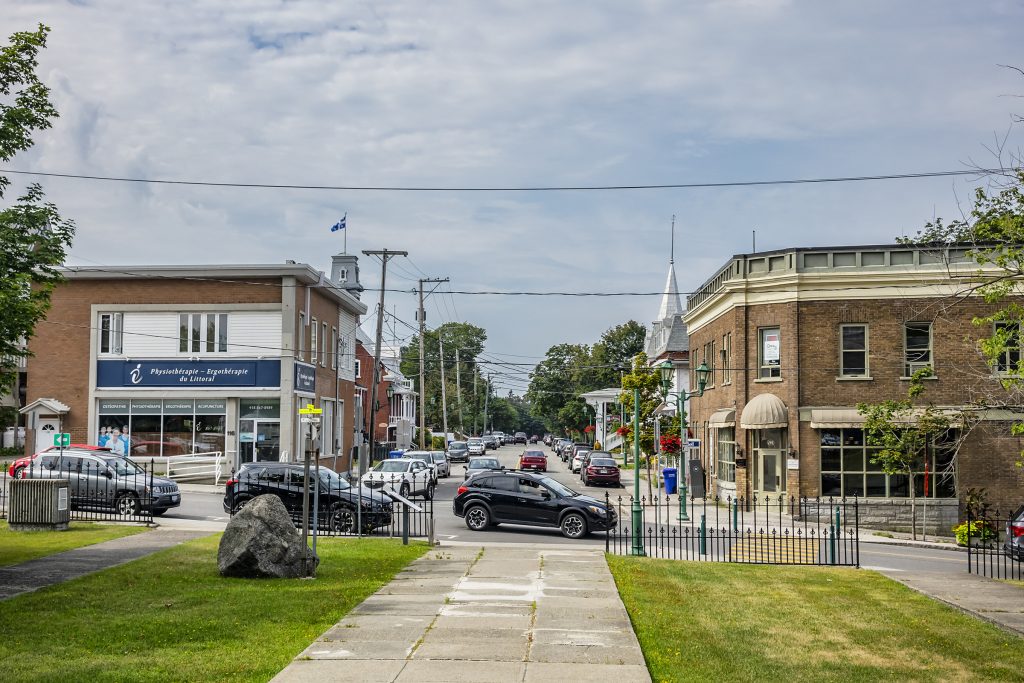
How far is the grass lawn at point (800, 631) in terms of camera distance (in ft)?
36.4

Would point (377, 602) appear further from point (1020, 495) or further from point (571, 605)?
point (1020, 495)

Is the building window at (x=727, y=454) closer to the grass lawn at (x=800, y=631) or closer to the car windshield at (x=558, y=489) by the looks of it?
the car windshield at (x=558, y=489)

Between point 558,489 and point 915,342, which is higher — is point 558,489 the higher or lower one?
the lower one

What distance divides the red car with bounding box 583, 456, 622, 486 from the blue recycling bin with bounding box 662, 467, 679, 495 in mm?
6025

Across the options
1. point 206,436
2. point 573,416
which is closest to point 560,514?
point 206,436

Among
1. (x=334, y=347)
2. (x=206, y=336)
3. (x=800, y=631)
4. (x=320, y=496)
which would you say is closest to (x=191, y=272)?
(x=206, y=336)

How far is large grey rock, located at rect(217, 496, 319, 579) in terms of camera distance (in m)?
15.9

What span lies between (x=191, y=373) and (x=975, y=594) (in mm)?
32079

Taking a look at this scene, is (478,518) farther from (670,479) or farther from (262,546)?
(670,479)

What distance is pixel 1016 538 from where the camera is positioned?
22516 mm

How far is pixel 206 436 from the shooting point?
4191 centimetres

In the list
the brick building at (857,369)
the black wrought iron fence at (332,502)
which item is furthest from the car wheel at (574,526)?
the brick building at (857,369)

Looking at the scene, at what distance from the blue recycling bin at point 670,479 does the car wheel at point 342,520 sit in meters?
21.1

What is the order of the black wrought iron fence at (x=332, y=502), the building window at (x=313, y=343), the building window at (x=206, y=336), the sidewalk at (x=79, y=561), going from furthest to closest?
the building window at (x=313, y=343), the building window at (x=206, y=336), the black wrought iron fence at (x=332, y=502), the sidewalk at (x=79, y=561)
